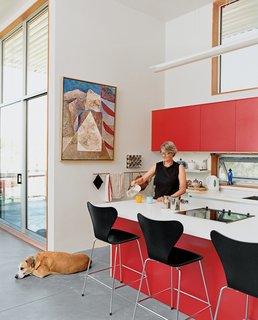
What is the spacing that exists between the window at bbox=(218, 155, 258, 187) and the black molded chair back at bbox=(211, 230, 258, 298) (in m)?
2.84

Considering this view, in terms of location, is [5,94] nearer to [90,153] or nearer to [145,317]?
[90,153]

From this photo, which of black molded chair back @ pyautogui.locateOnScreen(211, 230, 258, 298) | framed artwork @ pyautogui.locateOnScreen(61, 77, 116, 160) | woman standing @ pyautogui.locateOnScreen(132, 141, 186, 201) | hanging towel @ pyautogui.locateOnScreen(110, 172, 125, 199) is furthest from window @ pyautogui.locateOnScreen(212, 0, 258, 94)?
black molded chair back @ pyautogui.locateOnScreen(211, 230, 258, 298)

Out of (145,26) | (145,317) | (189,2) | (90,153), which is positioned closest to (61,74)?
(90,153)

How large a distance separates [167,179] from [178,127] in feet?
5.12

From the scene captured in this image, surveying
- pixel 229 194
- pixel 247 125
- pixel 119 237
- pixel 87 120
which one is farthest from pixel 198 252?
pixel 87 120

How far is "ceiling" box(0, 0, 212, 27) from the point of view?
4.77m

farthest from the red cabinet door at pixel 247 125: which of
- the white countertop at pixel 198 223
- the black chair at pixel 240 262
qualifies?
the black chair at pixel 240 262

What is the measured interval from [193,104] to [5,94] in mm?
3468

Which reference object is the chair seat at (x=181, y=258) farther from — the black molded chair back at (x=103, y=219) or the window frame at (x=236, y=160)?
the window frame at (x=236, y=160)

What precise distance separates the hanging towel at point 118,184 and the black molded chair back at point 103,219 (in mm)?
1794

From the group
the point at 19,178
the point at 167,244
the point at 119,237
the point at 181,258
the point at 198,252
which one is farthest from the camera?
the point at 19,178

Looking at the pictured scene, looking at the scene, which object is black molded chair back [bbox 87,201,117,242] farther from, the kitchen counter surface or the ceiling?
the ceiling

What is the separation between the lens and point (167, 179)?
3621 millimetres

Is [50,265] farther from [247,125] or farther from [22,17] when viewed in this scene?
[22,17]
